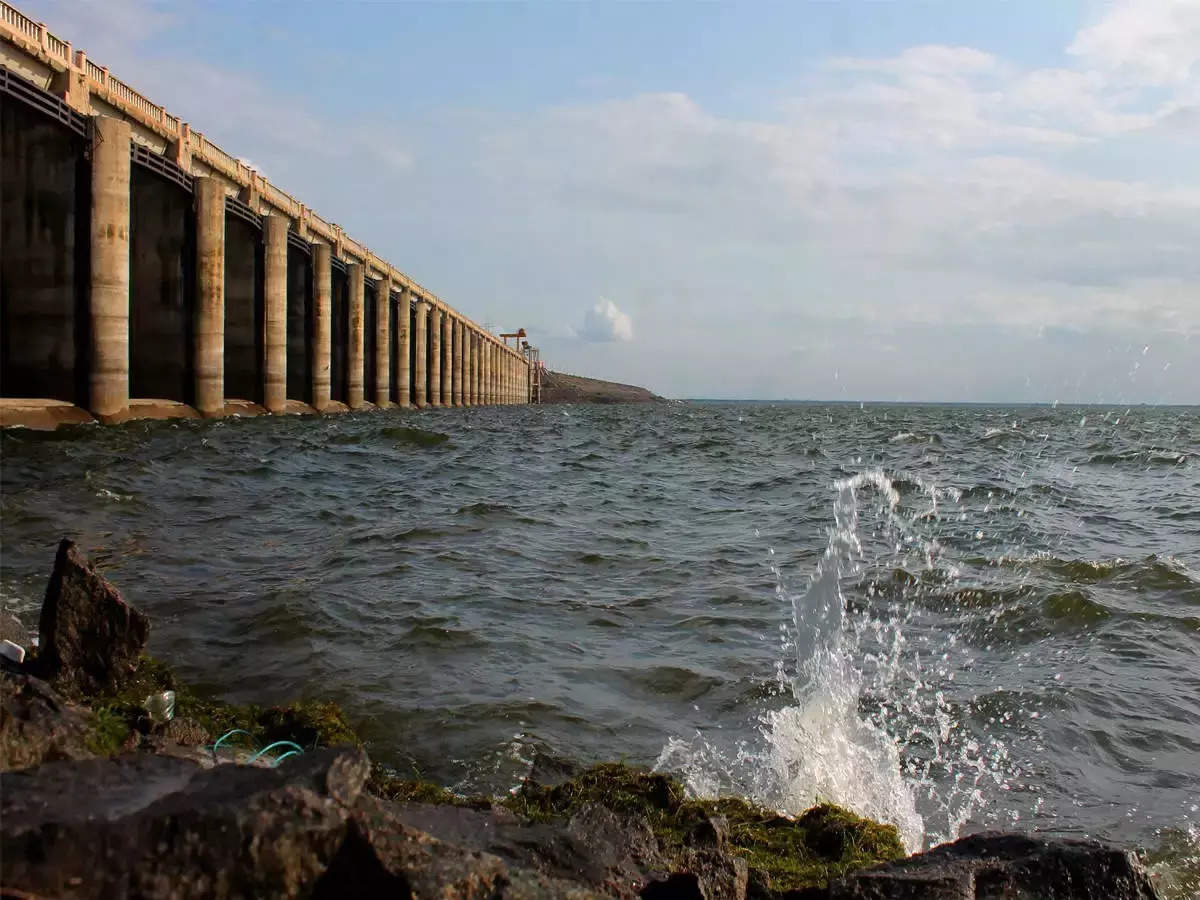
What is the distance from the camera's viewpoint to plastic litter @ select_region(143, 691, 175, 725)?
458 cm

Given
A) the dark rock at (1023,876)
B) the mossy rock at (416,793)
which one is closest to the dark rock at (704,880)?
the dark rock at (1023,876)

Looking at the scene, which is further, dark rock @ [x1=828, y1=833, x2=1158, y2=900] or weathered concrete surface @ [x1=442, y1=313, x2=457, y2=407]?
weathered concrete surface @ [x1=442, y1=313, x2=457, y2=407]

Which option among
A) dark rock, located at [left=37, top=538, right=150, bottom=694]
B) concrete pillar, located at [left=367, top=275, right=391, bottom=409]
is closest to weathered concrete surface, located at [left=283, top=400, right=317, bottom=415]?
concrete pillar, located at [left=367, top=275, right=391, bottom=409]

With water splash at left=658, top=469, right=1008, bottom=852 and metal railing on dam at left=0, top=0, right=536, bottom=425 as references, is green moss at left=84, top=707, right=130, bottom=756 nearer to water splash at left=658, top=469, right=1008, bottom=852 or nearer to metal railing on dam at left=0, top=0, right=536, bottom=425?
water splash at left=658, top=469, right=1008, bottom=852

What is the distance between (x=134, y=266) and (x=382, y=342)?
2183 cm

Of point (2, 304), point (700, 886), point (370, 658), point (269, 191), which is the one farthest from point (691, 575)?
point (269, 191)

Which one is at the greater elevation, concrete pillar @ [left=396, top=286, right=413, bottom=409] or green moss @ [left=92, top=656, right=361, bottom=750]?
concrete pillar @ [left=396, top=286, right=413, bottom=409]

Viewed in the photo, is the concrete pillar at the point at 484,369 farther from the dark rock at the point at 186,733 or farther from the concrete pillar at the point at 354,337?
the dark rock at the point at 186,733

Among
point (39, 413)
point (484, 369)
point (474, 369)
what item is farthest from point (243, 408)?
point (484, 369)

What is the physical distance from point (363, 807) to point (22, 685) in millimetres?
1893

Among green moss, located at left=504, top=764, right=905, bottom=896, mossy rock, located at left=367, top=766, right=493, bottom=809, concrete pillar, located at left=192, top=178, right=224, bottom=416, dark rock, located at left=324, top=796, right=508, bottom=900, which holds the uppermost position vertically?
concrete pillar, located at left=192, top=178, right=224, bottom=416

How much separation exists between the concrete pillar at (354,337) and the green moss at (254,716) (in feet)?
122

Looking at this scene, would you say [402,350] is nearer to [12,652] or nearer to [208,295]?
[208,295]

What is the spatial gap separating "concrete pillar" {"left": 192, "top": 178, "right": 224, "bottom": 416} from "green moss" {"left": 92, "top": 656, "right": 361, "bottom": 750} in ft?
71.7
